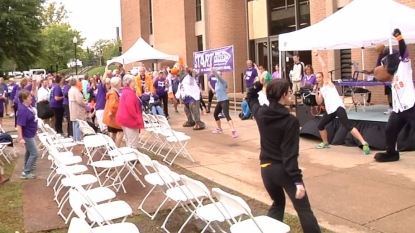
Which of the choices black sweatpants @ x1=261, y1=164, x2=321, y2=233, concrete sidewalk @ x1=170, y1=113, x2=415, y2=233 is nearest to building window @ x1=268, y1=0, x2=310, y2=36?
concrete sidewalk @ x1=170, y1=113, x2=415, y2=233

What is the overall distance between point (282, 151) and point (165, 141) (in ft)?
22.4

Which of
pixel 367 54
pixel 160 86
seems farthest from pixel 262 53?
pixel 160 86

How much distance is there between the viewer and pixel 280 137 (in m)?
3.86

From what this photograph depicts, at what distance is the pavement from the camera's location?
16.7ft

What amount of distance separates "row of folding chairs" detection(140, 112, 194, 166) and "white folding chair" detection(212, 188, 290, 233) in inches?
180

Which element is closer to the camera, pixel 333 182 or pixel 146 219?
pixel 146 219

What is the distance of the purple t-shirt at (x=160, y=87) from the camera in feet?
49.2

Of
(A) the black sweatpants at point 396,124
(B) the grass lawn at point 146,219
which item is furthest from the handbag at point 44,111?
(A) the black sweatpants at point 396,124

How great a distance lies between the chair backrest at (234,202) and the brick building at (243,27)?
35.4ft

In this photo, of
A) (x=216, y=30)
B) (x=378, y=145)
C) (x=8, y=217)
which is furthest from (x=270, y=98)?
(x=216, y=30)

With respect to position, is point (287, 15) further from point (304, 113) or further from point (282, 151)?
point (282, 151)

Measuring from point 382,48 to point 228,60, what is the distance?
525 cm

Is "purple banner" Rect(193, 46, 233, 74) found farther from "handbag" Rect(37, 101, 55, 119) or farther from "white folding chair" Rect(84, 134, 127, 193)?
"white folding chair" Rect(84, 134, 127, 193)

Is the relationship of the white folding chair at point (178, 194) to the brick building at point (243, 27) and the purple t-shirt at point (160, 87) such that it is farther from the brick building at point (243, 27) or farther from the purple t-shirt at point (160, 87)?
the brick building at point (243, 27)
